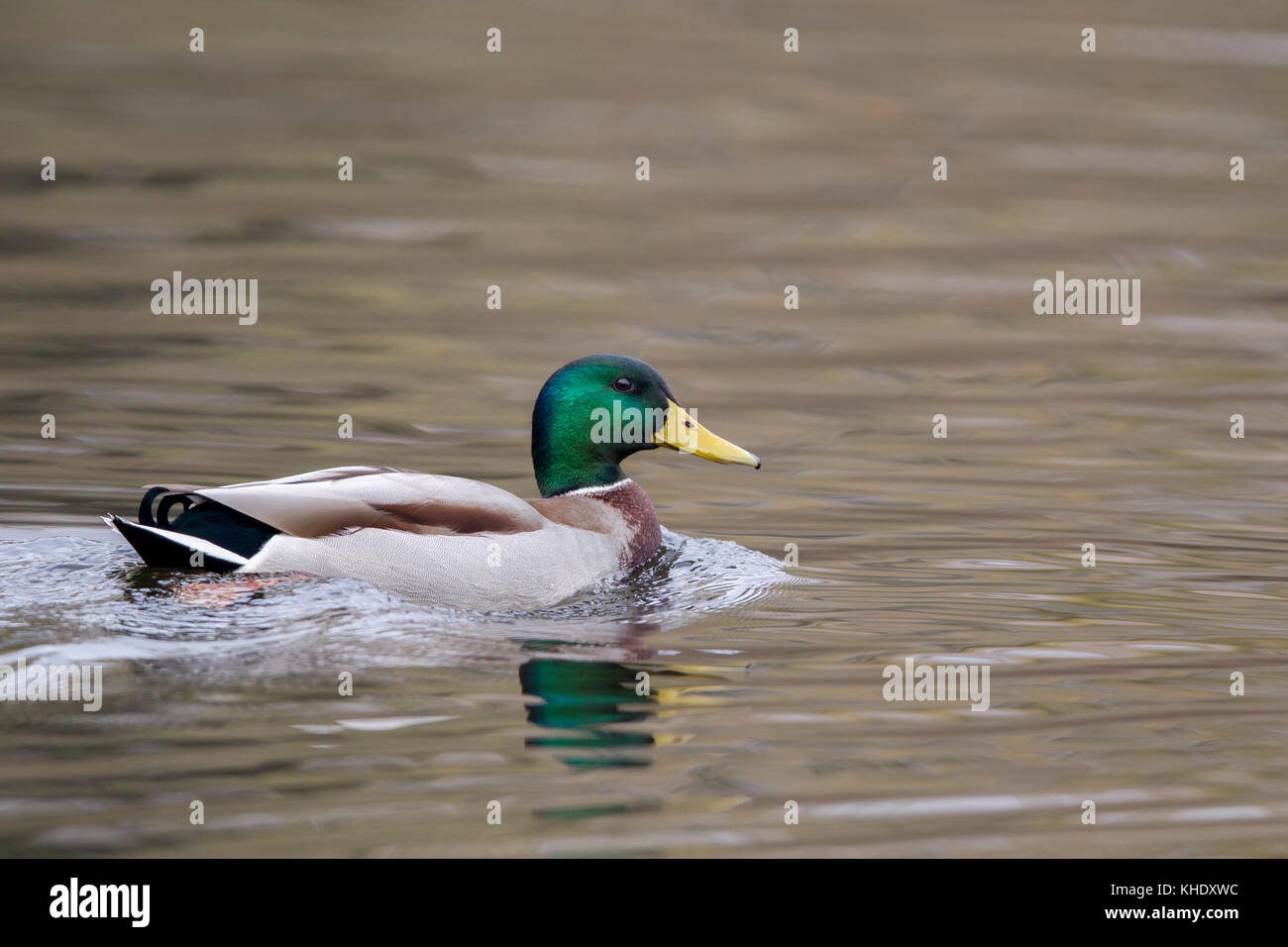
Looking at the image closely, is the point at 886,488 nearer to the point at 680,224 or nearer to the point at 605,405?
the point at 605,405

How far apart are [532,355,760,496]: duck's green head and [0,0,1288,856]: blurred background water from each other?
53 centimetres

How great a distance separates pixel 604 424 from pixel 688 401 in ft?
8.87

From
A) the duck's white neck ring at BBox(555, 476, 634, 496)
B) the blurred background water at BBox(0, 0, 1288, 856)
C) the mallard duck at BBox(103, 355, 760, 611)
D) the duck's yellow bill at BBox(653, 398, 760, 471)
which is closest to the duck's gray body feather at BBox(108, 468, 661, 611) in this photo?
the mallard duck at BBox(103, 355, 760, 611)

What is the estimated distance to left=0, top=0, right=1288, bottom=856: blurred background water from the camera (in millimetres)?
5352

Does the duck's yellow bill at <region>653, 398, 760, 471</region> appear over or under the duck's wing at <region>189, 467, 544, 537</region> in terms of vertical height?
over

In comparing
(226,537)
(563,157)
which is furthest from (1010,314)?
(226,537)

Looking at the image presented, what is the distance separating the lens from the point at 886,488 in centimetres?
955


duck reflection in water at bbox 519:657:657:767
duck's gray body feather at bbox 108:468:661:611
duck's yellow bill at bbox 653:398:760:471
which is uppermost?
duck's yellow bill at bbox 653:398:760:471

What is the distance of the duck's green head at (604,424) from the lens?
26.1 ft

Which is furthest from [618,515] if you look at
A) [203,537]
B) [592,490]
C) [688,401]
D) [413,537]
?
[688,401]

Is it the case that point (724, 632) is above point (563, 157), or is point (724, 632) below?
A: below

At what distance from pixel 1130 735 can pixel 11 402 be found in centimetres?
694

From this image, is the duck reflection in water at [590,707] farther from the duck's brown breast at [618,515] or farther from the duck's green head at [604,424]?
the duck's green head at [604,424]

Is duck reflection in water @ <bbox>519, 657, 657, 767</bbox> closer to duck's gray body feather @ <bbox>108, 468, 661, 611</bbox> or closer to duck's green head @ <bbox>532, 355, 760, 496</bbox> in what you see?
duck's gray body feather @ <bbox>108, 468, 661, 611</bbox>
